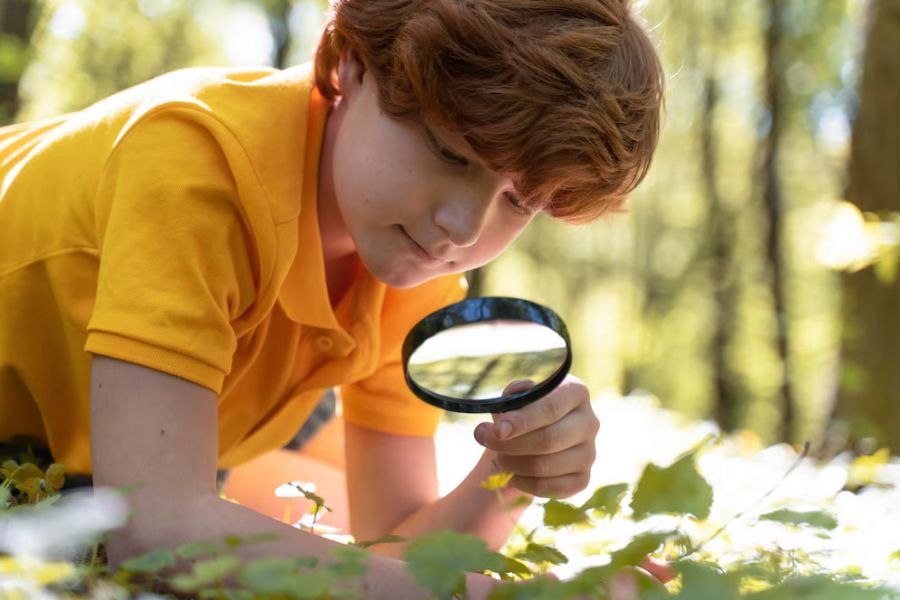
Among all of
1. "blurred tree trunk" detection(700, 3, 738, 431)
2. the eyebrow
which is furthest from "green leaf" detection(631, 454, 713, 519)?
"blurred tree trunk" detection(700, 3, 738, 431)

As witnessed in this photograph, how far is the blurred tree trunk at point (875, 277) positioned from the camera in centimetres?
530

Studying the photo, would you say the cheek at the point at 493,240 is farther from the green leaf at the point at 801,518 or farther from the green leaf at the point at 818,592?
the green leaf at the point at 818,592

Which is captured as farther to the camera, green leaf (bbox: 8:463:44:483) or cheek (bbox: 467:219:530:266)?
cheek (bbox: 467:219:530:266)

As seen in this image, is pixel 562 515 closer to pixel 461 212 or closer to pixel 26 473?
pixel 461 212

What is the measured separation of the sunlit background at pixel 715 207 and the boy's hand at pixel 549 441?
159 cm

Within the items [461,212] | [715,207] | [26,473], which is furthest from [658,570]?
[715,207]

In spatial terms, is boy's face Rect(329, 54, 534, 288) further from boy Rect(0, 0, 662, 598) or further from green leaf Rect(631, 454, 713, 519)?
green leaf Rect(631, 454, 713, 519)

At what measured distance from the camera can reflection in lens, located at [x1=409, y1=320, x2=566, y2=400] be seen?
2.16 metres

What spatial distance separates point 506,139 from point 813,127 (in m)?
16.3

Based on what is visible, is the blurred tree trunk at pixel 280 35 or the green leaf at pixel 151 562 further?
the blurred tree trunk at pixel 280 35

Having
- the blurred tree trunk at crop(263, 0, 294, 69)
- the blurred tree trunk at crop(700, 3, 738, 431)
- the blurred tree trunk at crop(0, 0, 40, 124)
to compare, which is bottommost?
the blurred tree trunk at crop(700, 3, 738, 431)

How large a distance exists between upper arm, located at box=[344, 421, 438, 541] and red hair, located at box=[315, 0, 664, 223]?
1105 mm

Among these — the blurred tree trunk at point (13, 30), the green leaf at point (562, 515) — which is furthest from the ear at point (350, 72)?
the blurred tree trunk at point (13, 30)

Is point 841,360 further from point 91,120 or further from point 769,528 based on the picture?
point 91,120
